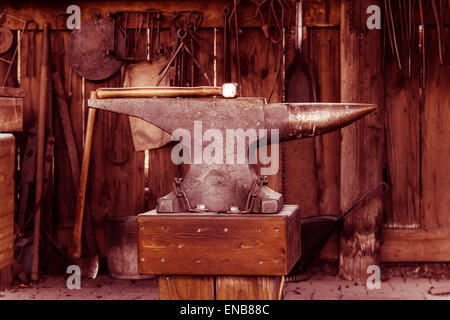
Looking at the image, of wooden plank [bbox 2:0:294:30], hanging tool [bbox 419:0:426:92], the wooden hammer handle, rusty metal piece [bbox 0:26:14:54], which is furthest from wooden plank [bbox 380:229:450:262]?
rusty metal piece [bbox 0:26:14:54]

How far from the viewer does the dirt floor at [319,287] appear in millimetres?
4633

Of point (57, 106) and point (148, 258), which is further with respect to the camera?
point (57, 106)

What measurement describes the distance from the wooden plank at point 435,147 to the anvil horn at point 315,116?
3074 mm

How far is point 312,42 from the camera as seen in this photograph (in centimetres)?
528

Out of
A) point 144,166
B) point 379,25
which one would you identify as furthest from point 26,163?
point 379,25

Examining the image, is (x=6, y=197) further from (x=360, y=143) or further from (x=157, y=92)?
(x=360, y=143)

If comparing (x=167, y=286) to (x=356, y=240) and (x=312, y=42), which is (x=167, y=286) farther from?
(x=312, y=42)

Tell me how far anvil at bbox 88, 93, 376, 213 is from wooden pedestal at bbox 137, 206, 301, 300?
0.12m

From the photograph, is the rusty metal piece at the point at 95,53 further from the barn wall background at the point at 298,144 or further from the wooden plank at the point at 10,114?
the wooden plank at the point at 10,114

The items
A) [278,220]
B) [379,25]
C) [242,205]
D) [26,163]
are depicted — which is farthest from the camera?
[26,163]

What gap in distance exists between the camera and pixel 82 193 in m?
5.20

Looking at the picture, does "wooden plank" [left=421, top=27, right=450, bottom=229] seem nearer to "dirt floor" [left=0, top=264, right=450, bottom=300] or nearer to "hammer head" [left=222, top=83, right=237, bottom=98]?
"dirt floor" [left=0, top=264, right=450, bottom=300]

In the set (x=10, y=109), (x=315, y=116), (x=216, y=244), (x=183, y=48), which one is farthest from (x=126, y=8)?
(x=216, y=244)

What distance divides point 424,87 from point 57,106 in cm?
320
